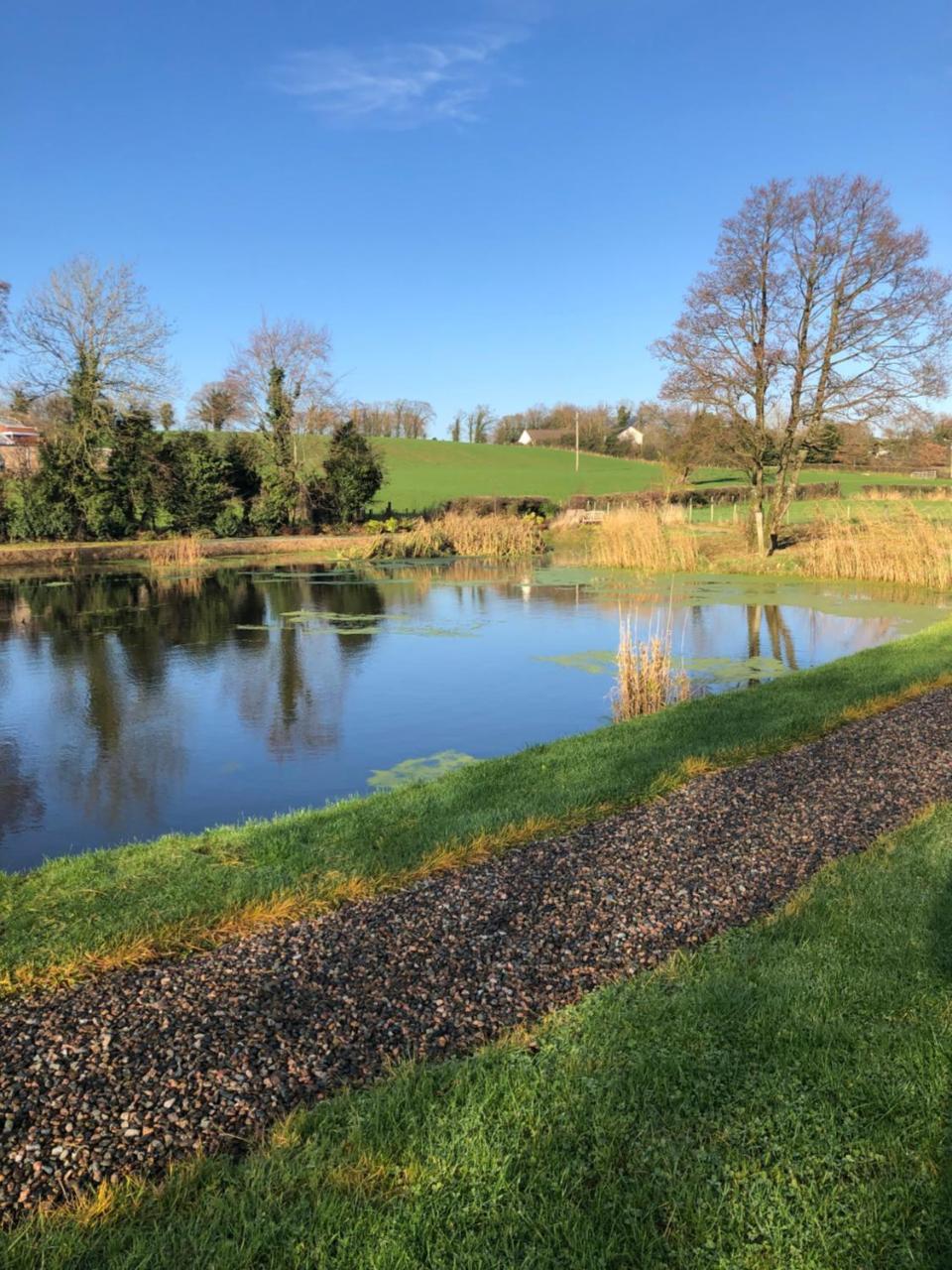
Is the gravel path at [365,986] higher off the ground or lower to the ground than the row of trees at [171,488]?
lower

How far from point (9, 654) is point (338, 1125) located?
1368 centimetres

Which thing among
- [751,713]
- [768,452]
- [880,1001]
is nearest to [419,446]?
[768,452]

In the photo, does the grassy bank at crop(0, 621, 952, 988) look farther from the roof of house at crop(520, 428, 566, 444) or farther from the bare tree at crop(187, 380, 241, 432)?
the roof of house at crop(520, 428, 566, 444)

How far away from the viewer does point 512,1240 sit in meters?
2.37

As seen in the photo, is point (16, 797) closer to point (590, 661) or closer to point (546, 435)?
point (590, 661)

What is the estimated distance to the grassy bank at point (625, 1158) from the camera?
7.69 ft

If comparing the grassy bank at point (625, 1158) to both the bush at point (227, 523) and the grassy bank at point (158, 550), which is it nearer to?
the grassy bank at point (158, 550)

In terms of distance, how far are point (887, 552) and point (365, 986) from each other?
70.0 feet

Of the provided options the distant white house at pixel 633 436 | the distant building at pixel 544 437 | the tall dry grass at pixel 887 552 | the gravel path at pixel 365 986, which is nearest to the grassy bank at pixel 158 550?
the tall dry grass at pixel 887 552

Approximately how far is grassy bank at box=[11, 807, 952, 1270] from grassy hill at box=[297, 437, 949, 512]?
43625 mm

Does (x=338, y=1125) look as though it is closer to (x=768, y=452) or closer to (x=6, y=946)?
(x=6, y=946)

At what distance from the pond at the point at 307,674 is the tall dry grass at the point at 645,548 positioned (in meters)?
2.29

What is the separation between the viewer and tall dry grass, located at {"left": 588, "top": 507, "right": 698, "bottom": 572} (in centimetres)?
2619

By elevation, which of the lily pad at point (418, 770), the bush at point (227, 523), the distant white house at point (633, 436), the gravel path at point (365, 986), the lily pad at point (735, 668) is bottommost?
the lily pad at point (418, 770)
